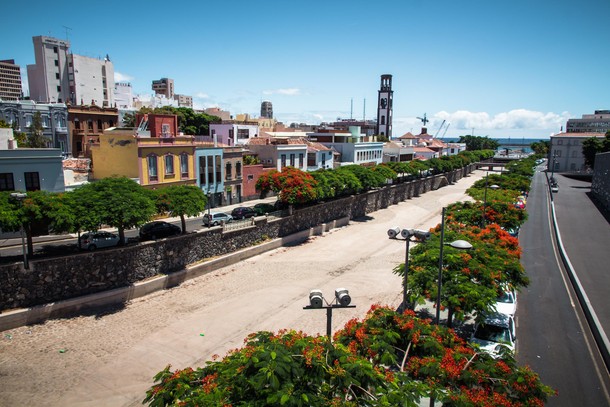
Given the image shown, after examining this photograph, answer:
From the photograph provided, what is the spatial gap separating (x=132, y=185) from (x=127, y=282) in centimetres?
579

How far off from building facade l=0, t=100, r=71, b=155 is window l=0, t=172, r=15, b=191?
25.0 meters

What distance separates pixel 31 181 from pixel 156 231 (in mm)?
11982

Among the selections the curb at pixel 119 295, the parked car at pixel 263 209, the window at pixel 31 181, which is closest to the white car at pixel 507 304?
the curb at pixel 119 295

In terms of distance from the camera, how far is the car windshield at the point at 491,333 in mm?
16172

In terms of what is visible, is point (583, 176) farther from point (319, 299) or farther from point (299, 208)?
point (319, 299)

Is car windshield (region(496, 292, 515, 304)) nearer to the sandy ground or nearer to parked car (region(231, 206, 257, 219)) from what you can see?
the sandy ground

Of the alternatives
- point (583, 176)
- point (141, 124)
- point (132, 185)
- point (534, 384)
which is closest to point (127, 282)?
point (132, 185)

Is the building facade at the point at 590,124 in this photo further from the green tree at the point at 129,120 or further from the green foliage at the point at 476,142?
the green tree at the point at 129,120

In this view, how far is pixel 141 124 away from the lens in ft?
144

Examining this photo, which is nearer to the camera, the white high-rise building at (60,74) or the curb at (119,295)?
the curb at (119,295)

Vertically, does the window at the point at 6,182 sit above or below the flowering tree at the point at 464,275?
above

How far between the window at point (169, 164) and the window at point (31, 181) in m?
11.3

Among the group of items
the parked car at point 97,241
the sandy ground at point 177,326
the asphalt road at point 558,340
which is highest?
the parked car at point 97,241

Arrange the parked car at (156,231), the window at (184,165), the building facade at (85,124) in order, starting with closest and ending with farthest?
the parked car at (156,231) → the window at (184,165) → the building facade at (85,124)
